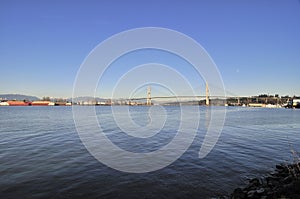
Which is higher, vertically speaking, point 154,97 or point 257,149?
point 154,97

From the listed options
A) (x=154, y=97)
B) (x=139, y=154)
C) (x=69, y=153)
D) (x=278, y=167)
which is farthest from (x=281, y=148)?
(x=154, y=97)

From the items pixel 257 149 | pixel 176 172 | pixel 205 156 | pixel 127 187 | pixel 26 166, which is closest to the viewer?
pixel 127 187

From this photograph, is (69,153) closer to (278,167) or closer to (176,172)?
(176,172)

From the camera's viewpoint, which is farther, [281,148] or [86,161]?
[281,148]

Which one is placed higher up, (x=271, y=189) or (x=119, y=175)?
(x=271, y=189)

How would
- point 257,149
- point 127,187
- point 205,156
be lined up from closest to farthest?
point 127,187 → point 205,156 → point 257,149

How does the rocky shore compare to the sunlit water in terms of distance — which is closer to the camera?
the rocky shore

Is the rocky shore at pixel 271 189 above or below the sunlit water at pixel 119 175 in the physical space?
above

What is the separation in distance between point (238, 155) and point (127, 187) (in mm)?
8097

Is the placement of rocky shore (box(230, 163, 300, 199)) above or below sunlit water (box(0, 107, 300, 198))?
above

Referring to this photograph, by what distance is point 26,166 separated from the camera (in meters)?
10.7

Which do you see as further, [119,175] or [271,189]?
[119,175]

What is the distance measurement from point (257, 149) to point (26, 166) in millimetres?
14725

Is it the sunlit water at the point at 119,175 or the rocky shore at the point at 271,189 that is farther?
the sunlit water at the point at 119,175
